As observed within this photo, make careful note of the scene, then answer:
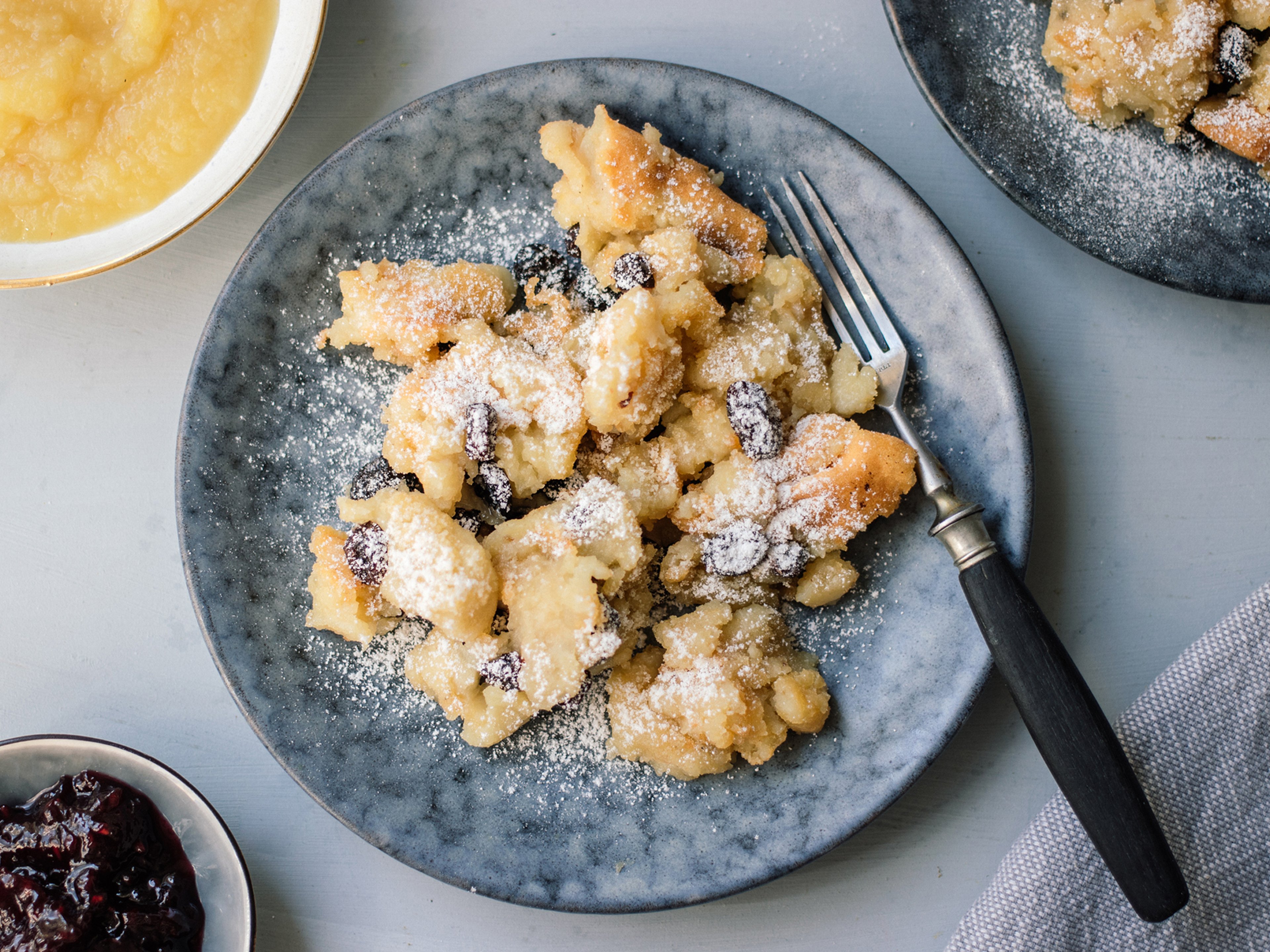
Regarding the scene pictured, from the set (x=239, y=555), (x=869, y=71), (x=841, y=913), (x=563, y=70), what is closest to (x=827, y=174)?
(x=869, y=71)

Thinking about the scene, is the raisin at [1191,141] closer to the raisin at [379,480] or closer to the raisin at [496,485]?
the raisin at [496,485]

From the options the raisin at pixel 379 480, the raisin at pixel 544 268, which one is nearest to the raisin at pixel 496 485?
the raisin at pixel 379 480

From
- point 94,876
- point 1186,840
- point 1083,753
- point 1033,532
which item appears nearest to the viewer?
point 1083,753

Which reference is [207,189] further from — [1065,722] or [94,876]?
[1065,722]

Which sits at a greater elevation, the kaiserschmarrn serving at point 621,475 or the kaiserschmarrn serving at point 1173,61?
the kaiserschmarrn serving at point 1173,61

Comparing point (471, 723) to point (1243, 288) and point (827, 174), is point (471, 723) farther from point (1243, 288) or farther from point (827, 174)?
point (1243, 288)

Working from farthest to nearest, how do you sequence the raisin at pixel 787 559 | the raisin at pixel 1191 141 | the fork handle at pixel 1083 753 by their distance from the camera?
the raisin at pixel 1191 141, the raisin at pixel 787 559, the fork handle at pixel 1083 753

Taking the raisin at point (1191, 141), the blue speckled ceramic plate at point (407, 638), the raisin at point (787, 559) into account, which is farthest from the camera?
the raisin at point (1191, 141)

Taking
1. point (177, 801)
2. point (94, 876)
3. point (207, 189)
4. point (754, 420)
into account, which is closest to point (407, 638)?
point (177, 801)
